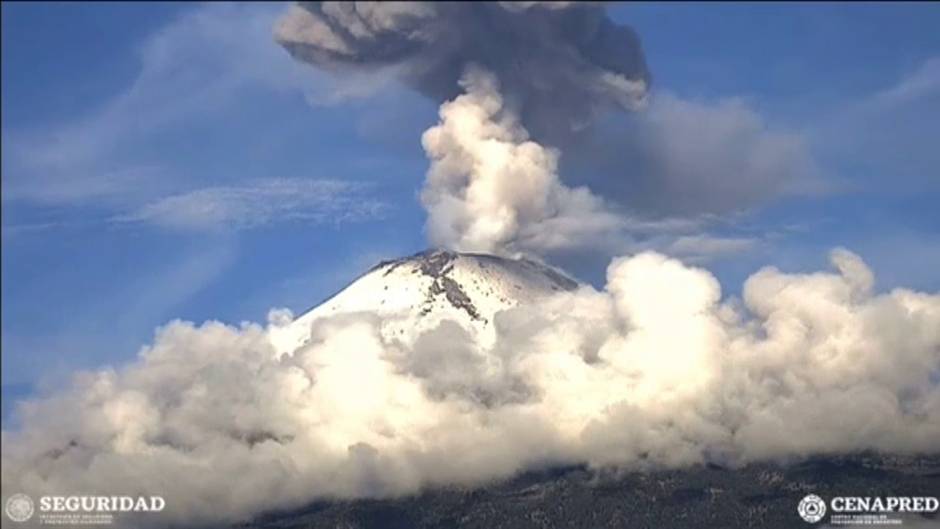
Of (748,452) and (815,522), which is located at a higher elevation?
(748,452)

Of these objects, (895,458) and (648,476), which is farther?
(648,476)

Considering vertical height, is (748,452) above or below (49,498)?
above

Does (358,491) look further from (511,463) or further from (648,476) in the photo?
(648,476)

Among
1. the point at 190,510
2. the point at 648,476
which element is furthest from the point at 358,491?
the point at 190,510

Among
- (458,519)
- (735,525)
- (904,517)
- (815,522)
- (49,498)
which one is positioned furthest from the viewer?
(458,519)

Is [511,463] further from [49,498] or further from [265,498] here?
[49,498]

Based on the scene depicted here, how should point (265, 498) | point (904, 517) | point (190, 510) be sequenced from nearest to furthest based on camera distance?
point (904, 517) → point (190, 510) → point (265, 498)

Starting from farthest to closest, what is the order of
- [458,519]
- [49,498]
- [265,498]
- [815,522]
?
[458,519]
[265,498]
[815,522]
[49,498]

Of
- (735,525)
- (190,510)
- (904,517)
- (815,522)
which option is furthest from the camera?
(735,525)

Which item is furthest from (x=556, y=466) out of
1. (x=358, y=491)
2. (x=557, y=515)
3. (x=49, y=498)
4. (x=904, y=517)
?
(x=49, y=498)
